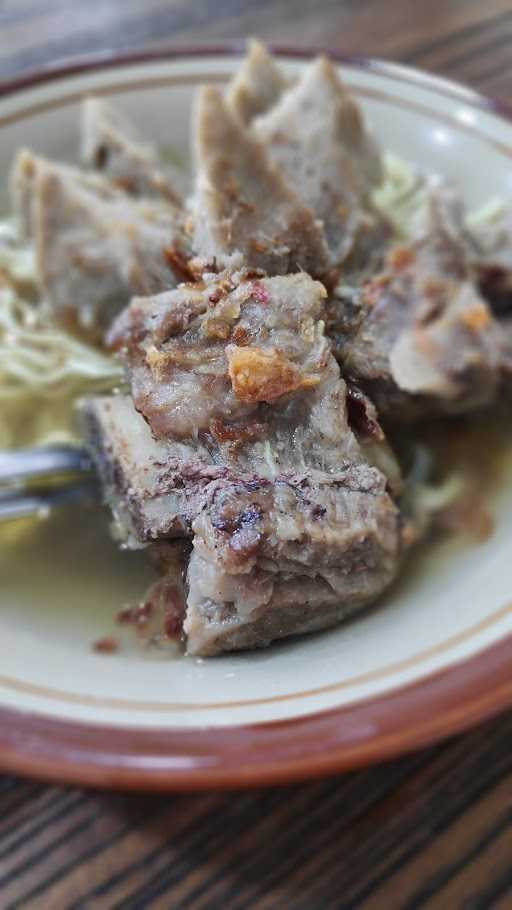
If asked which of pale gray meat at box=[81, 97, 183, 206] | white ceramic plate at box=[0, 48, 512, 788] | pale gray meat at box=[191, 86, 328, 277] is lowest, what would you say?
white ceramic plate at box=[0, 48, 512, 788]

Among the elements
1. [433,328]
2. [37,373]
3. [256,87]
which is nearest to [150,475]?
[433,328]

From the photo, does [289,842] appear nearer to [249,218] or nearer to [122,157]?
[249,218]

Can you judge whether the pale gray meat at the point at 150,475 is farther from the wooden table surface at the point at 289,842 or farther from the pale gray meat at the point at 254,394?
the wooden table surface at the point at 289,842

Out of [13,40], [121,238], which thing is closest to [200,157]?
[121,238]

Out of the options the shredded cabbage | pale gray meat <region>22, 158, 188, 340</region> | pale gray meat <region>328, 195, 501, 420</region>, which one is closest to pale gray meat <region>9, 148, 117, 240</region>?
pale gray meat <region>22, 158, 188, 340</region>

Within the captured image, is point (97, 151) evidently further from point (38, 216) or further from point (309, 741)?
point (309, 741)

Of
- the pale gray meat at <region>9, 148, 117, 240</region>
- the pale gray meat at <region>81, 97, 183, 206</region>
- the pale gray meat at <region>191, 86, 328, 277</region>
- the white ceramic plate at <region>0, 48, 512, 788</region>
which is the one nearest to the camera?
the white ceramic plate at <region>0, 48, 512, 788</region>

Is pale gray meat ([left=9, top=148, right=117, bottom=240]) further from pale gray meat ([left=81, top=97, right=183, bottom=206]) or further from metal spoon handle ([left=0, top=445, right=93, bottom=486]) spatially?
metal spoon handle ([left=0, top=445, right=93, bottom=486])
